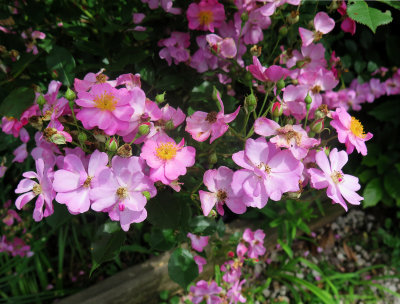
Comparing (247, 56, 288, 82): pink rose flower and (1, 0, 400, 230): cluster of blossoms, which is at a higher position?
(247, 56, 288, 82): pink rose flower

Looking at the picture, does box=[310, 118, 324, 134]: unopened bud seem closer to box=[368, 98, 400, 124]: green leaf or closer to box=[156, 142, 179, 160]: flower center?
box=[156, 142, 179, 160]: flower center

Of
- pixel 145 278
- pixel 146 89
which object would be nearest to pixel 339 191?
pixel 146 89

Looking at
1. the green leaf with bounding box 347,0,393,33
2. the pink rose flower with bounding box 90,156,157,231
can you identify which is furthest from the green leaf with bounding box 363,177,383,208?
the pink rose flower with bounding box 90,156,157,231

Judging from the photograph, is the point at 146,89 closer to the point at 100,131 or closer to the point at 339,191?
the point at 100,131

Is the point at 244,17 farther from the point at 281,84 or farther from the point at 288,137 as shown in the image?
the point at 288,137

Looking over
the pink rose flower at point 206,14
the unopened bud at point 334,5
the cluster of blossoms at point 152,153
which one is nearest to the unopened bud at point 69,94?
the cluster of blossoms at point 152,153

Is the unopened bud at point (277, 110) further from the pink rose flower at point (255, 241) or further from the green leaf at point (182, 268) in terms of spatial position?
the pink rose flower at point (255, 241)

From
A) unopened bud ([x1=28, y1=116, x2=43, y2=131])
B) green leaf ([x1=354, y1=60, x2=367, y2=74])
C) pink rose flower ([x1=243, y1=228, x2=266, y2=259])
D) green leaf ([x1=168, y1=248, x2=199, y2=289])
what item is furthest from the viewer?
green leaf ([x1=354, y1=60, x2=367, y2=74])

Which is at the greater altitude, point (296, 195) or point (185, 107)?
point (296, 195)
